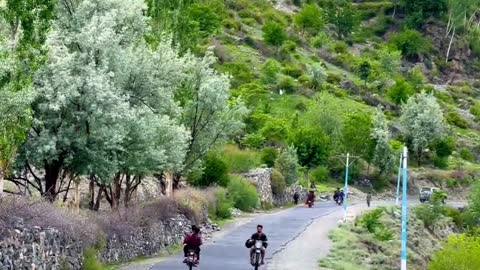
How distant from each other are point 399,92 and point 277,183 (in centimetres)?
5279

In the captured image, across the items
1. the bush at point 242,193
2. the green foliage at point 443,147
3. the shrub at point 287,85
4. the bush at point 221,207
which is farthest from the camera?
the shrub at point 287,85

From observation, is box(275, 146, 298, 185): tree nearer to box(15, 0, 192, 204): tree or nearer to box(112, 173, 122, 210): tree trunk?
box(112, 173, 122, 210): tree trunk

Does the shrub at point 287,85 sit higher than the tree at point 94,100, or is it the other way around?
the shrub at point 287,85

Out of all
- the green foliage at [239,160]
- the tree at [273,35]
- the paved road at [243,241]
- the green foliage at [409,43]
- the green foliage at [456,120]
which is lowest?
the paved road at [243,241]

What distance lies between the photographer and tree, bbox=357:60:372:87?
120 meters

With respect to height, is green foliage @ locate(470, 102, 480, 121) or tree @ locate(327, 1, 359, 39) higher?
tree @ locate(327, 1, 359, 39)

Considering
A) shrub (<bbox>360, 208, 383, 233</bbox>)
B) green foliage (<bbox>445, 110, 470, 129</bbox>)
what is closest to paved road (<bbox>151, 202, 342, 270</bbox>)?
shrub (<bbox>360, 208, 383, 233</bbox>)

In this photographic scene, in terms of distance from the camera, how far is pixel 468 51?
522 feet

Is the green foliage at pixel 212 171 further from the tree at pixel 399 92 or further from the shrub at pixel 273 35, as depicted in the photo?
the shrub at pixel 273 35

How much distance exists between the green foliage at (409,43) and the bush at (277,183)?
8647cm

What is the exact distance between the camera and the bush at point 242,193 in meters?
52.2

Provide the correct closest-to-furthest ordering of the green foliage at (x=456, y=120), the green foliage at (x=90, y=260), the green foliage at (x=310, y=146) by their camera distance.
Answer: 1. the green foliage at (x=90, y=260)
2. the green foliage at (x=310, y=146)
3. the green foliage at (x=456, y=120)

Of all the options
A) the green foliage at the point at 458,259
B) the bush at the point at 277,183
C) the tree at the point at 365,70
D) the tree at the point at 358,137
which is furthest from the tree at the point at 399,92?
the green foliage at the point at 458,259

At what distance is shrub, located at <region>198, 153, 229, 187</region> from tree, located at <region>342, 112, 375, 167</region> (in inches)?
1552
